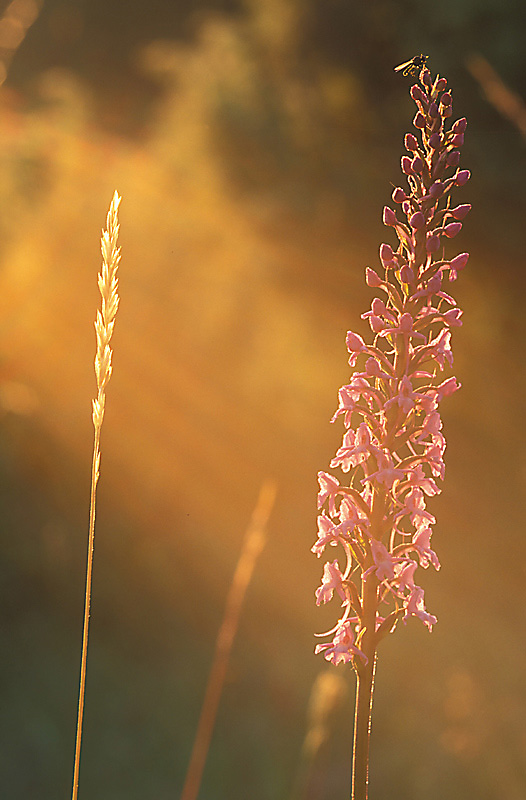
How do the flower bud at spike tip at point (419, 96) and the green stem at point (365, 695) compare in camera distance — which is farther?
the flower bud at spike tip at point (419, 96)

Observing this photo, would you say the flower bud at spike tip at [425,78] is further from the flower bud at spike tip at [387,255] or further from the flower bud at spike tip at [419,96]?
the flower bud at spike tip at [387,255]

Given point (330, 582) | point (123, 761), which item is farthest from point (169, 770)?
point (330, 582)

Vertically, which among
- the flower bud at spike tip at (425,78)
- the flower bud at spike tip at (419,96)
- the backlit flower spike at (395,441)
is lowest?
the backlit flower spike at (395,441)

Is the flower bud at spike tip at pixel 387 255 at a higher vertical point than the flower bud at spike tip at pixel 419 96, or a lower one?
lower

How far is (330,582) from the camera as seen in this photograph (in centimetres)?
119

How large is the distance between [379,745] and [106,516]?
2720 mm

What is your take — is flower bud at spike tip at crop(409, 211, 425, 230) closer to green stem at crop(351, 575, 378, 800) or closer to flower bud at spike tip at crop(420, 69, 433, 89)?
flower bud at spike tip at crop(420, 69, 433, 89)

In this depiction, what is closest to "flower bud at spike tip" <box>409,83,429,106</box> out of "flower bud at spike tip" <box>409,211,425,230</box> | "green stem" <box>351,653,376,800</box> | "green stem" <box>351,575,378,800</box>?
"flower bud at spike tip" <box>409,211,425,230</box>

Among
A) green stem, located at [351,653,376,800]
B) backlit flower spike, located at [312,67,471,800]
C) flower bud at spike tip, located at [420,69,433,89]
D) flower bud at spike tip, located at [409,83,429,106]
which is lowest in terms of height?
green stem, located at [351,653,376,800]

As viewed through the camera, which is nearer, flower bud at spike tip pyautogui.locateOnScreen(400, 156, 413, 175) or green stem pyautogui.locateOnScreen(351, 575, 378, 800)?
green stem pyautogui.locateOnScreen(351, 575, 378, 800)

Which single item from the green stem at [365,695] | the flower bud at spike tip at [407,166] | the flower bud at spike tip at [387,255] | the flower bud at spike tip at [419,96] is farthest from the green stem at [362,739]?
the flower bud at spike tip at [419,96]

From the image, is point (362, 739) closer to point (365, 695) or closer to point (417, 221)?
point (365, 695)

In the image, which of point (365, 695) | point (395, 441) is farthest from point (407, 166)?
point (365, 695)

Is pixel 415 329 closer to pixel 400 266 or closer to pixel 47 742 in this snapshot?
pixel 400 266
